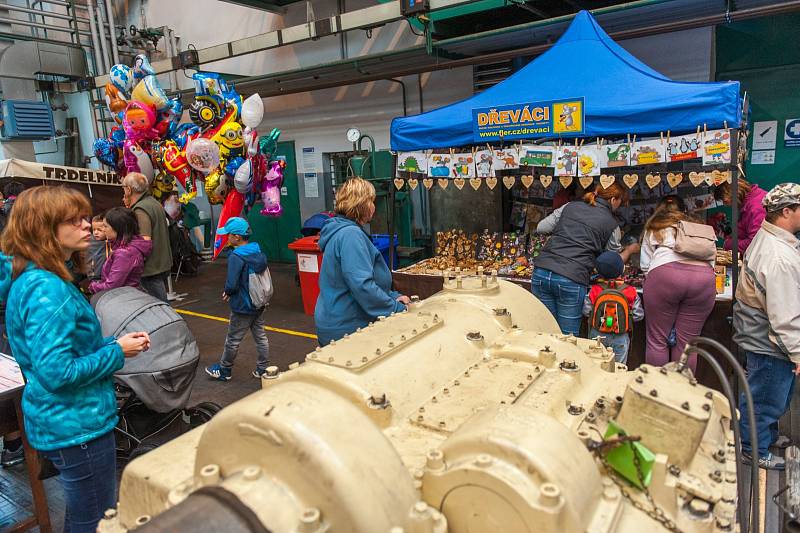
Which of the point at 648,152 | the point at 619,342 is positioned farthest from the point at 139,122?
the point at 619,342

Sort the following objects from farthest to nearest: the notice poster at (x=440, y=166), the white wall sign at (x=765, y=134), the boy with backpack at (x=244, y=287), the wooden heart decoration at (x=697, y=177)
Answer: the white wall sign at (x=765, y=134), the notice poster at (x=440, y=166), the boy with backpack at (x=244, y=287), the wooden heart decoration at (x=697, y=177)

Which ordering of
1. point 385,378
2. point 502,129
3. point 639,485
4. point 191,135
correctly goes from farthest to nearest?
point 191,135
point 502,129
point 385,378
point 639,485

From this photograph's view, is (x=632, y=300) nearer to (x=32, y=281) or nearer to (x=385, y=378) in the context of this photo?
(x=385, y=378)

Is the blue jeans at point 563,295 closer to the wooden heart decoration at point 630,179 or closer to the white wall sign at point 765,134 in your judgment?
the wooden heart decoration at point 630,179

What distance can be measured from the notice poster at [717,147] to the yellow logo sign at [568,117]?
95cm

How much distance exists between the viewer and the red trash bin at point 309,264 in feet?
22.1

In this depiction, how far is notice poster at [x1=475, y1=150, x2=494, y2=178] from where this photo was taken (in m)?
5.09

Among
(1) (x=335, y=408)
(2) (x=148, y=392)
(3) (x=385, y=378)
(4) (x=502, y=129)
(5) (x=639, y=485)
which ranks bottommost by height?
(2) (x=148, y=392)

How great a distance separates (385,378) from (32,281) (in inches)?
52.8

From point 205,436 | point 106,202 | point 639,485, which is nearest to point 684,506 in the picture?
point 639,485

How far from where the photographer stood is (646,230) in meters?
4.29

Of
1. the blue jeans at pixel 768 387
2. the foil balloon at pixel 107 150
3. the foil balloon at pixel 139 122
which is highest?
the foil balloon at pixel 139 122

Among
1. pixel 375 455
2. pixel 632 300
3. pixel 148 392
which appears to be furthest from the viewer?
pixel 632 300

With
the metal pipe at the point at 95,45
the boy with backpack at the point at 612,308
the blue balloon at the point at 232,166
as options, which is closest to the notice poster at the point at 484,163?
the boy with backpack at the point at 612,308
